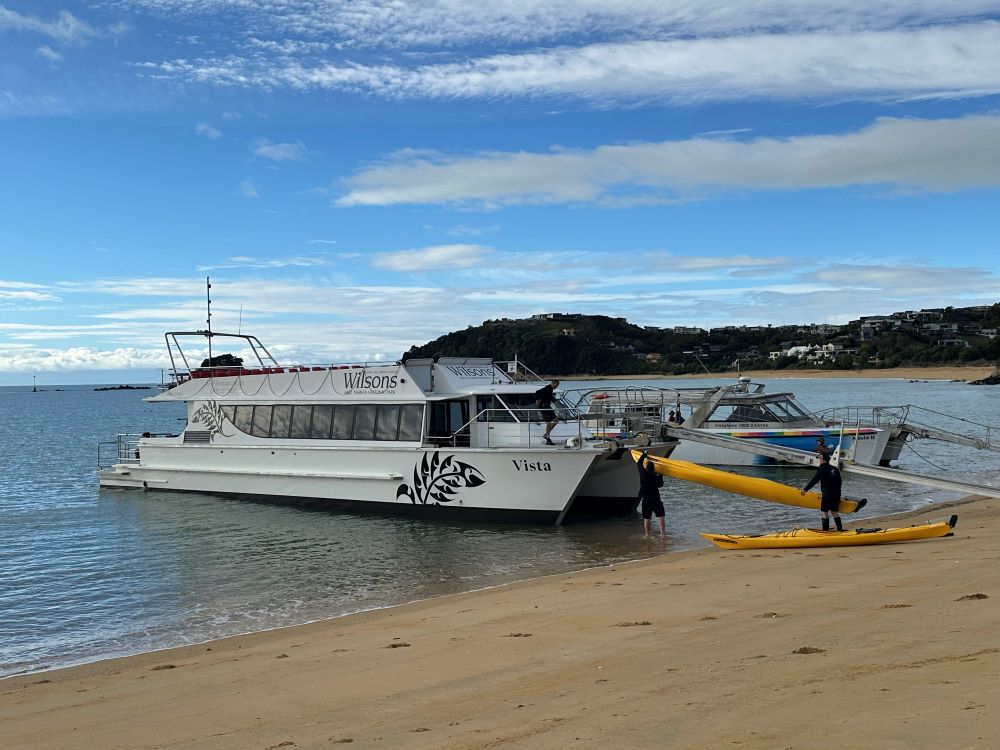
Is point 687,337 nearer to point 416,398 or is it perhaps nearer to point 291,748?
point 416,398

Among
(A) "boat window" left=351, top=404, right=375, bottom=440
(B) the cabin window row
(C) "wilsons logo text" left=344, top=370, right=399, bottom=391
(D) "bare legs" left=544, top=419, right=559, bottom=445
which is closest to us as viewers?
(D) "bare legs" left=544, top=419, right=559, bottom=445

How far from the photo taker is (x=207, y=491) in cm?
2612

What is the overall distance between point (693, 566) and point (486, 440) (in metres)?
7.96

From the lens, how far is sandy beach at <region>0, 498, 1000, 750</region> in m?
5.44

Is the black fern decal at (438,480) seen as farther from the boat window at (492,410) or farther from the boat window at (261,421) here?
the boat window at (261,421)

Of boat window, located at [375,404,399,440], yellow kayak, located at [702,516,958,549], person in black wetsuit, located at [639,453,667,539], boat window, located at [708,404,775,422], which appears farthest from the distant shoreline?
yellow kayak, located at [702,516,958,549]

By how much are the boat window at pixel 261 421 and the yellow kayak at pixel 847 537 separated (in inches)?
574

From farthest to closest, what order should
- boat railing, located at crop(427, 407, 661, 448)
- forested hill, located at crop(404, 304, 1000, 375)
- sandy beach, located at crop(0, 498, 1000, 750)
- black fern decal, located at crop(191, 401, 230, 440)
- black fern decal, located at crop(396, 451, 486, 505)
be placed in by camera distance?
1. forested hill, located at crop(404, 304, 1000, 375)
2. black fern decal, located at crop(191, 401, 230, 440)
3. black fern decal, located at crop(396, 451, 486, 505)
4. boat railing, located at crop(427, 407, 661, 448)
5. sandy beach, located at crop(0, 498, 1000, 750)

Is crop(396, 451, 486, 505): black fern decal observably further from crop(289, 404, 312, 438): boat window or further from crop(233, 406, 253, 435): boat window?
crop(233, 406, 253, 435): boat window

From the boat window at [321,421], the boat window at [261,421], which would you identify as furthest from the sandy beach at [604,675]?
the boat window at [261,421]

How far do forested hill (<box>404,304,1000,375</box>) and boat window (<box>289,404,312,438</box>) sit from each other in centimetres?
7863

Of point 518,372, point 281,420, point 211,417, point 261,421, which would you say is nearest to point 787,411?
point 518,372

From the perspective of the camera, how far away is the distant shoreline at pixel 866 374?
13412 cm

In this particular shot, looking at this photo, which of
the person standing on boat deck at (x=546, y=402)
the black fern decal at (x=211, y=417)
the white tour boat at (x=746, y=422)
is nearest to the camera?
the person standing on boat deck at (x=546, y=402)
